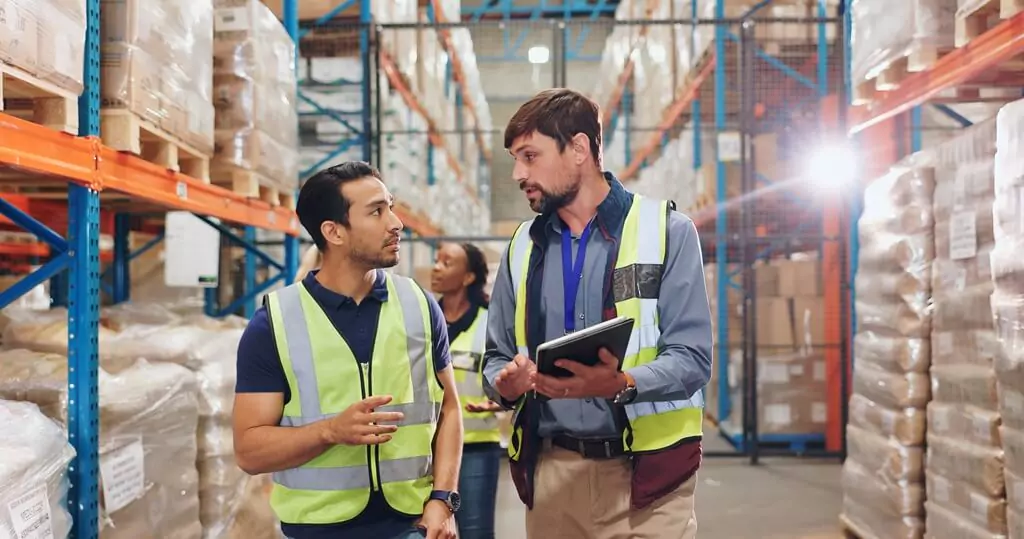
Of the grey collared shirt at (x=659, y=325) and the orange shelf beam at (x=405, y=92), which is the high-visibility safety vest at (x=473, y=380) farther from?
the orange shelf beam at (x=405, y=92)

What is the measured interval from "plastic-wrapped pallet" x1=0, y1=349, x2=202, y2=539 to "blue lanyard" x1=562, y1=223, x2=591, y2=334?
76.7 inches

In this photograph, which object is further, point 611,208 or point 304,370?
point 611,208

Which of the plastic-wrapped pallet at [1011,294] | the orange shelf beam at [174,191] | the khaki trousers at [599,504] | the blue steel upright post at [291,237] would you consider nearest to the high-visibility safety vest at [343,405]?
the khaki trousers at [599,504]

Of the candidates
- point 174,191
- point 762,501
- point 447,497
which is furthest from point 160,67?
point 762,501

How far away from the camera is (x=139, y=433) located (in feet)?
11.1

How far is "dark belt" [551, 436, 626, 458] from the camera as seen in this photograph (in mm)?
2152

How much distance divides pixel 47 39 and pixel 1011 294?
142 inches

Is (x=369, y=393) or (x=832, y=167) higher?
(x=832, y=167)

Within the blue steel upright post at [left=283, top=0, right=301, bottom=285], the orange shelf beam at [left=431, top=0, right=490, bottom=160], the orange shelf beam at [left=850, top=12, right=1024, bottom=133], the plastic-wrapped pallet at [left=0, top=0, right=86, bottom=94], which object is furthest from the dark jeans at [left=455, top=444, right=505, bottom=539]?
the orange shelf beam at [left=431, top=0, right=490, bottom=160]

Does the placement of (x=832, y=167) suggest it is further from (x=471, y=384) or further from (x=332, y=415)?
(x=332, y=415)

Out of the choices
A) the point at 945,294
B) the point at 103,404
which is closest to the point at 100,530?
the point at 103,404

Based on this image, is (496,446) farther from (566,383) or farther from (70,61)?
(70,61)

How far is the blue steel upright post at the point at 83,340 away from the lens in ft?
9.52

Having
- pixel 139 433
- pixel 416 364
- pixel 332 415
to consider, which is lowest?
pixel 139 433
